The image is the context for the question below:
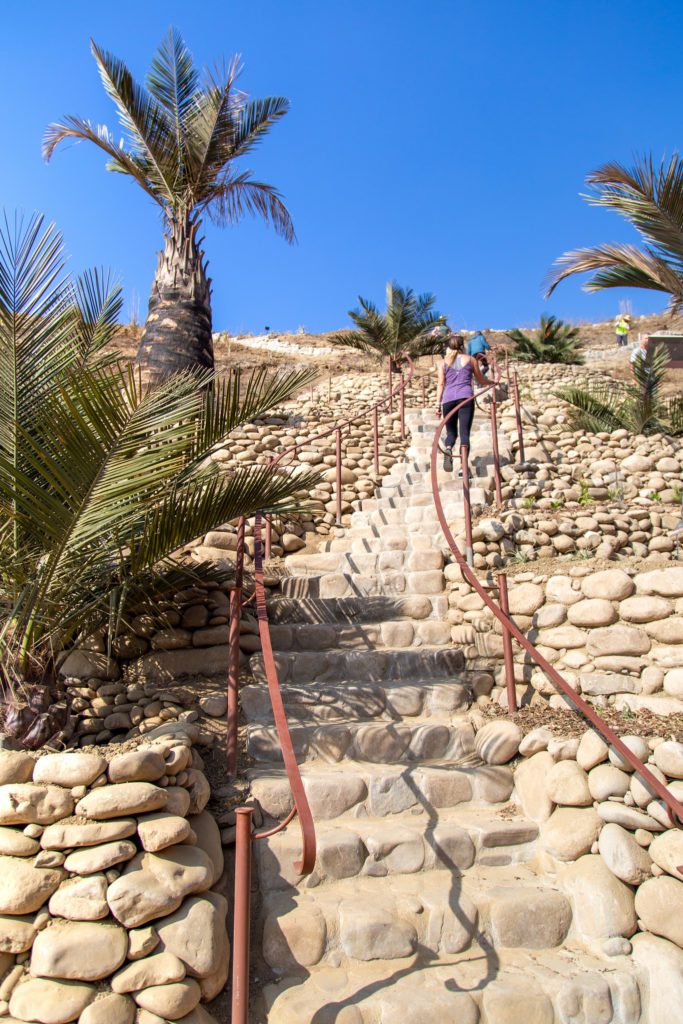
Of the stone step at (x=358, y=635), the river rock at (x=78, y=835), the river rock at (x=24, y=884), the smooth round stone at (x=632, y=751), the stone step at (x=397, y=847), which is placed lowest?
the stone step at (x=397, y=847)

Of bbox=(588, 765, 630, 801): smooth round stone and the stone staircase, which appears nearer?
the stone staircase

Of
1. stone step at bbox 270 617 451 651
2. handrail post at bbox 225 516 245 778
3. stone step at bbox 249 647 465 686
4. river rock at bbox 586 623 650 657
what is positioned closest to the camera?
handrail post at bbox 225 516 245 778

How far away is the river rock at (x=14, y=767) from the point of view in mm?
2881

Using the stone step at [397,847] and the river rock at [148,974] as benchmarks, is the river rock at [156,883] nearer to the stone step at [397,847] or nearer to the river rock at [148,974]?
the river rock at [148,974]

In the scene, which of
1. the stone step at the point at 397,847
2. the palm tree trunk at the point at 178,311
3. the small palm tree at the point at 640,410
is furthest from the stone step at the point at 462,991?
the small palm tree at the point at 640,410

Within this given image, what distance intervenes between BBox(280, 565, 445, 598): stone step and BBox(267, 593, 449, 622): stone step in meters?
0.32

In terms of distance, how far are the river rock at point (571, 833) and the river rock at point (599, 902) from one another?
82 mm

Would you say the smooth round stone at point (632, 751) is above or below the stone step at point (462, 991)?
above

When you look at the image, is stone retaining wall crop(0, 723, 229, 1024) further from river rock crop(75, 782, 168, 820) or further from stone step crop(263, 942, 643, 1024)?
stone step crop(263, 942, 643, 1024)

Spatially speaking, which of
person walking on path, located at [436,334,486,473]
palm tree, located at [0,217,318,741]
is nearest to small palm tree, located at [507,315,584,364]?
person walking on path, located at [436,334,486,473]

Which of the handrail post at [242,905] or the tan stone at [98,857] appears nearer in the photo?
the handrail post at [242,905]

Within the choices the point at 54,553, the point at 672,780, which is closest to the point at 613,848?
the point at 672,780

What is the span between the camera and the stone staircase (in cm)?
273

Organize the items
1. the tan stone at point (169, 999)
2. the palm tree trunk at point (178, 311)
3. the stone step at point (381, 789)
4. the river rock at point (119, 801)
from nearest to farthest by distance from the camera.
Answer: the tan stone at point (169, 999), the river rock at point (119, 801), the stone step at point (381, 789), the palm tree trunk at point (178, 311)
